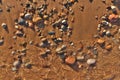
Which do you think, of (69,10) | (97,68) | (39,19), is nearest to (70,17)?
(69,10)

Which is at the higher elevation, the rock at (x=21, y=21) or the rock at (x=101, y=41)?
the rock at (x=21, y=21)

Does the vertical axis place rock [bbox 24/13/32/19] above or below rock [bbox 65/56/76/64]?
above

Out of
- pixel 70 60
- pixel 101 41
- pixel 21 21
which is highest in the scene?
pixel 21 21

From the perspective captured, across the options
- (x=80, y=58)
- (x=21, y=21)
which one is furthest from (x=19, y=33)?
(x=80, y=58)

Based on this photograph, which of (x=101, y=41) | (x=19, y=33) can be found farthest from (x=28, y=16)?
(x=101, y=41)

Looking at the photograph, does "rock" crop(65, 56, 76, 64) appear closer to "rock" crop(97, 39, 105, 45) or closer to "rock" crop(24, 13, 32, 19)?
"rock" crop(97, 39, 105, 45)

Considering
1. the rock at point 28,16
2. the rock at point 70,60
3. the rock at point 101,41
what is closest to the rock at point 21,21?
the rock at point 28,16

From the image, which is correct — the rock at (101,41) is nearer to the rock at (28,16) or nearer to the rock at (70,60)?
the rock at (70,60)

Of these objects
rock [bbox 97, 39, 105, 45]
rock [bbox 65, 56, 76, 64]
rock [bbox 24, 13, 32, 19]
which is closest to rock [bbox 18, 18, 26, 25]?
rock [bbox 24, 13, 32, 19]

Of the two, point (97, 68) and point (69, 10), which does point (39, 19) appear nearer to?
point (69, 10)

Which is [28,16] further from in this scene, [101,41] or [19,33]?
[101,41]

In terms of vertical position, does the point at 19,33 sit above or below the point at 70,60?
above
